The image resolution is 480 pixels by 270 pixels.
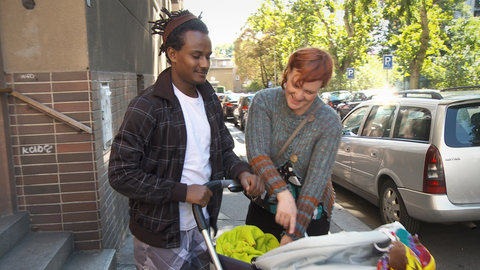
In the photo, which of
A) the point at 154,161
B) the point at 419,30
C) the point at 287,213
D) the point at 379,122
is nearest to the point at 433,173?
the point at 379,122

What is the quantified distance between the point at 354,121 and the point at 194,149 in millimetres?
4970

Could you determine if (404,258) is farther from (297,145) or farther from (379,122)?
(379,122)

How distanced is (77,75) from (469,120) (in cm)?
398

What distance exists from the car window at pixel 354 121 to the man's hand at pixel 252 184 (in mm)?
4454

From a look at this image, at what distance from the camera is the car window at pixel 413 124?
4.48 m

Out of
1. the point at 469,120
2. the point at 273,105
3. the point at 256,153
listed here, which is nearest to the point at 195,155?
the point at 256,153

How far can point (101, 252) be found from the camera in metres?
3.21

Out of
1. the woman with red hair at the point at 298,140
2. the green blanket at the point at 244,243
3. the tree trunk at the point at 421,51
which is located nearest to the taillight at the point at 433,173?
the woman with red hair at the point at 298,140

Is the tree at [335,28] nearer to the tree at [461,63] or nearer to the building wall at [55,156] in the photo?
the tree at [461,63]

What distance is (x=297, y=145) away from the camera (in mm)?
2082

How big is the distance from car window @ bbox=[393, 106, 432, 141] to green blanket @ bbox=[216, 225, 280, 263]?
3.16 m

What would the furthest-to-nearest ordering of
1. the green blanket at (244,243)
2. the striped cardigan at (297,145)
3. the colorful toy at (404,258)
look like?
the striped cardigan at (297,145) < the green blanket at (244,243) < the colorful toy at (404,258)

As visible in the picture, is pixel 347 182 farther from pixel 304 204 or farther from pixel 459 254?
pixel 304 204

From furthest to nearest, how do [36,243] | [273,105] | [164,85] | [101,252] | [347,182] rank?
1. [347,182]
2. [101,252]
3. [36,243]
4. [273,105]
5. [164,85]
